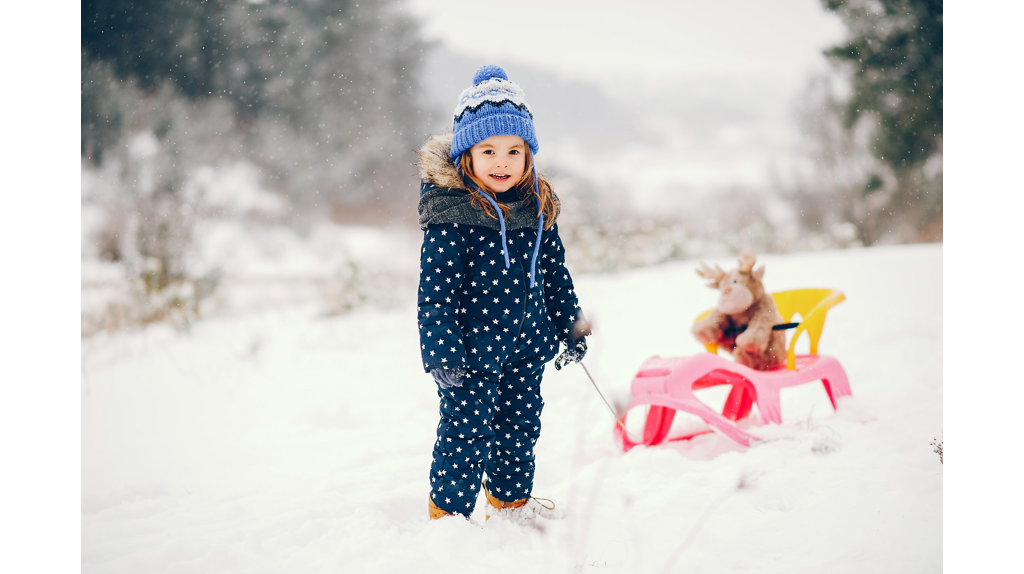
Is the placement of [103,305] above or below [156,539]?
above

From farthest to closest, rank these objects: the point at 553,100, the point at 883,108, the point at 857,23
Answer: the point at 553,100, the point at 883,108, the point at 857,23

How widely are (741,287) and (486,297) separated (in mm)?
1341

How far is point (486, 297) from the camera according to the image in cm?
155

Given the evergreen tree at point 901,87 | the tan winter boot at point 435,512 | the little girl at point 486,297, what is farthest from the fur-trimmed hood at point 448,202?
the evergreen tree at point 901,87

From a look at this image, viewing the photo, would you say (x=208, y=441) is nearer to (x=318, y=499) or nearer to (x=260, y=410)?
(x=260, y=410)

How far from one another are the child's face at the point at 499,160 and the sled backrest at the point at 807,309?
52.6 inches

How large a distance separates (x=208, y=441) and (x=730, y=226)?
8.01 m

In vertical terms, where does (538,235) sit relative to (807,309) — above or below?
above

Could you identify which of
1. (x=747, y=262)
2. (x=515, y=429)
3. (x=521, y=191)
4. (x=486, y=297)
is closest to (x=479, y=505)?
(x=515, y=429)

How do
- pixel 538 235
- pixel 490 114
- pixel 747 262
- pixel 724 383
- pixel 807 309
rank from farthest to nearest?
pixel 807 309 < pixel 747 262 < pixel 724 383 < pixel 538 235 < pixel 490 114

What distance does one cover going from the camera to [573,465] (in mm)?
2139

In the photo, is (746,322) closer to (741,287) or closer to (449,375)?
(741,287)

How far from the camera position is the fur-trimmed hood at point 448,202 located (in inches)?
59.4

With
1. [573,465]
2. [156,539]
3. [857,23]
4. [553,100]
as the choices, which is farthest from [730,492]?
[553,100]
